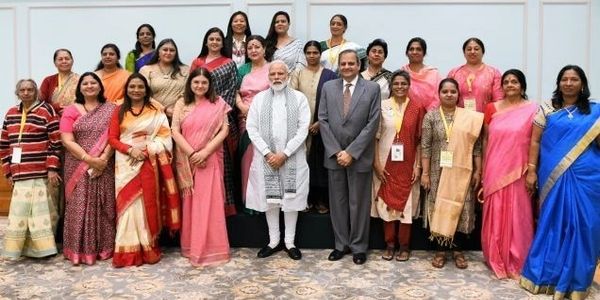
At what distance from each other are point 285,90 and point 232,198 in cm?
90

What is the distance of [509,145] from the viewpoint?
134 inches

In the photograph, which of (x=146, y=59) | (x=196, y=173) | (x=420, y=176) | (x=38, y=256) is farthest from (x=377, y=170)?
(x=38, y=256)

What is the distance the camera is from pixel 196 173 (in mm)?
3734

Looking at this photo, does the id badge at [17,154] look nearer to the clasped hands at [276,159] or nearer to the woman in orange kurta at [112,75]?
the woman in orange kurta at [112,75]

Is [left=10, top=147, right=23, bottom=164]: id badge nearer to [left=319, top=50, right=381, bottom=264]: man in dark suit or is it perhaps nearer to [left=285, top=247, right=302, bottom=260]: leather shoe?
[left=285, top=247, right=302, bottom=260]: leather shoe

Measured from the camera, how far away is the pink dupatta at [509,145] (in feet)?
11.1

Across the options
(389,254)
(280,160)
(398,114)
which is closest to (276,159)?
(280,160)

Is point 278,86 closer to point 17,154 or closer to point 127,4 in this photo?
point 17,154

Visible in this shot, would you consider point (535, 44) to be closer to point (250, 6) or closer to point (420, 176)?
point (420, 176)

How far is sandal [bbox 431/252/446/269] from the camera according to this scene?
3.61 metres

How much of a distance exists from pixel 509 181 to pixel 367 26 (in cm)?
226

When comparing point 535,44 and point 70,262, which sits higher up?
point 535,44

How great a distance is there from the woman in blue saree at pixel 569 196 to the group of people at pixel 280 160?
0.16 metres

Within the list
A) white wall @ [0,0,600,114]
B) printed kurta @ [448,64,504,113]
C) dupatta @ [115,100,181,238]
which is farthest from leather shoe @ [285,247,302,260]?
white wall @ [0,0,600,114]
